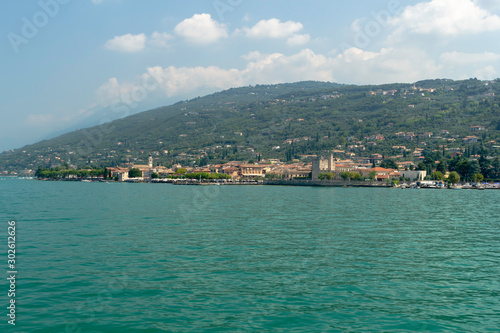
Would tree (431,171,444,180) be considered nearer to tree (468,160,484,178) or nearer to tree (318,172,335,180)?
tree (468,160,484,178)

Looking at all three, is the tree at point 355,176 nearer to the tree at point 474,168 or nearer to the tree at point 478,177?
the tree at point 474,168

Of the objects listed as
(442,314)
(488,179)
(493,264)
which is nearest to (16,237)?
(442,314)

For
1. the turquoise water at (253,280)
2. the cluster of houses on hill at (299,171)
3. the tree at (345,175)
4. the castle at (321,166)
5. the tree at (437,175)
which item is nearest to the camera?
the turquoise water at (253,280)

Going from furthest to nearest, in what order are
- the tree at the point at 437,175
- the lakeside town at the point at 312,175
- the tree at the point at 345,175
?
the tree at the point at 345,175 < the tree at the point at 437,175 < the lakeside town at the point at 312,175

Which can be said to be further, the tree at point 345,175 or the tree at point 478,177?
the tree at point 345,175

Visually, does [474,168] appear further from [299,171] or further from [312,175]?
[299,171]

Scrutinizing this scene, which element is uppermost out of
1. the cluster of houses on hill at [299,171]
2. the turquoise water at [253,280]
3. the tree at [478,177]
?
the cluster of houses on hill at [299,171]

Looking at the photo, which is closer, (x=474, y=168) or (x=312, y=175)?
(x=474, y=168)

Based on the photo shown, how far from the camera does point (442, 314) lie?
9461mm

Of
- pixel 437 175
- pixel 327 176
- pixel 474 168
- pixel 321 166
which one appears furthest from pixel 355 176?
pixel 474 168

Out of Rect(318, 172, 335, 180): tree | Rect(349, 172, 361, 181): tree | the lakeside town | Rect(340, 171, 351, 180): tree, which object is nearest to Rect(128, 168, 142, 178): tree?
the lakeside town

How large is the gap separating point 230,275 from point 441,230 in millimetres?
14638

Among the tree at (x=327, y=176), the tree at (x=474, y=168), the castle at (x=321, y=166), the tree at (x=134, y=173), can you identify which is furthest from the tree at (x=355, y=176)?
the tree at (x=134, y=173)

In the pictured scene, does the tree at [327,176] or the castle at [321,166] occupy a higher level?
the castle at [321,166]
